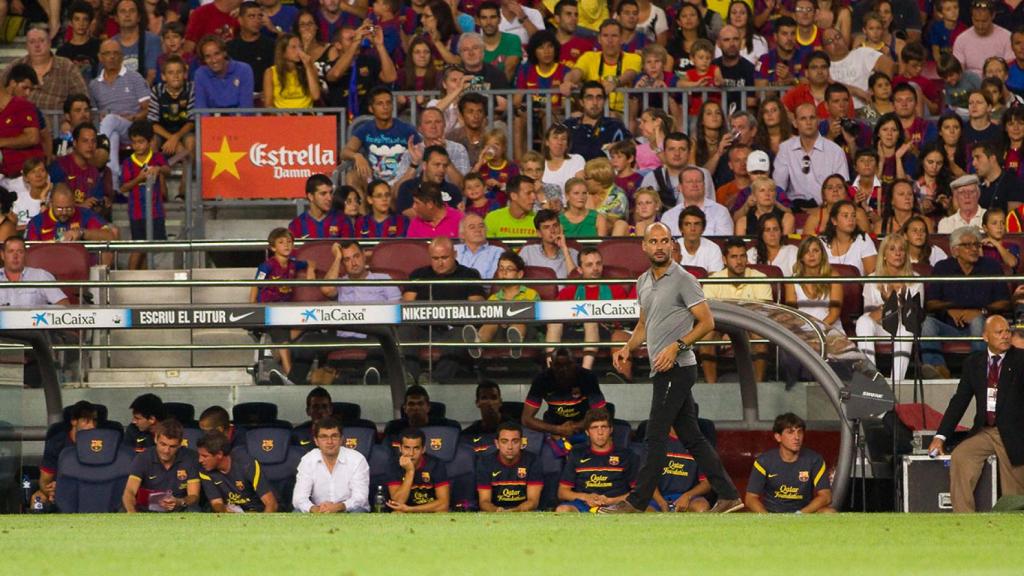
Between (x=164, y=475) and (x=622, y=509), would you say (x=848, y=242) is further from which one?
(x=164, y=475)

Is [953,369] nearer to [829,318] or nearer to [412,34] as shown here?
[829,318]

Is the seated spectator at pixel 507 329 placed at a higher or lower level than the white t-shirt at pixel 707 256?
lower

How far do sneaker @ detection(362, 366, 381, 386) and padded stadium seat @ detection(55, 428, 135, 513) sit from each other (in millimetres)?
2020

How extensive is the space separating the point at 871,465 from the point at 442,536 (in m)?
5.01

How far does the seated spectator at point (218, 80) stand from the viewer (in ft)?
59.4

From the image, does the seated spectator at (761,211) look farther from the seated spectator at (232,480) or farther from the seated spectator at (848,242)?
the seated spectator at (232,480)

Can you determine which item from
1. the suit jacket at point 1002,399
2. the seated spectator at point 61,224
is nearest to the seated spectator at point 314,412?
the seated spectator at point 61,224

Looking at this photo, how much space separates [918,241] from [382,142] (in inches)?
205

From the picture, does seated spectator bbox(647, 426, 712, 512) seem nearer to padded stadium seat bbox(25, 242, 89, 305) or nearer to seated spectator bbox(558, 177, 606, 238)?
seated spectator bbox(558, 177, 606, 238)

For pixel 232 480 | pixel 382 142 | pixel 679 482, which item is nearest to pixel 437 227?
pixel 382 142

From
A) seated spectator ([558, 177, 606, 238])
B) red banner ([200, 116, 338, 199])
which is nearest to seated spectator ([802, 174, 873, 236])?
seated spectator ([558, 177, 606, 238])

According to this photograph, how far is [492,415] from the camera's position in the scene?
48.2 feet

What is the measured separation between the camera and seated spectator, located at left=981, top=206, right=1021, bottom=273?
15.8m

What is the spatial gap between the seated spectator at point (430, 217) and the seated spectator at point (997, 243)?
185 inches
